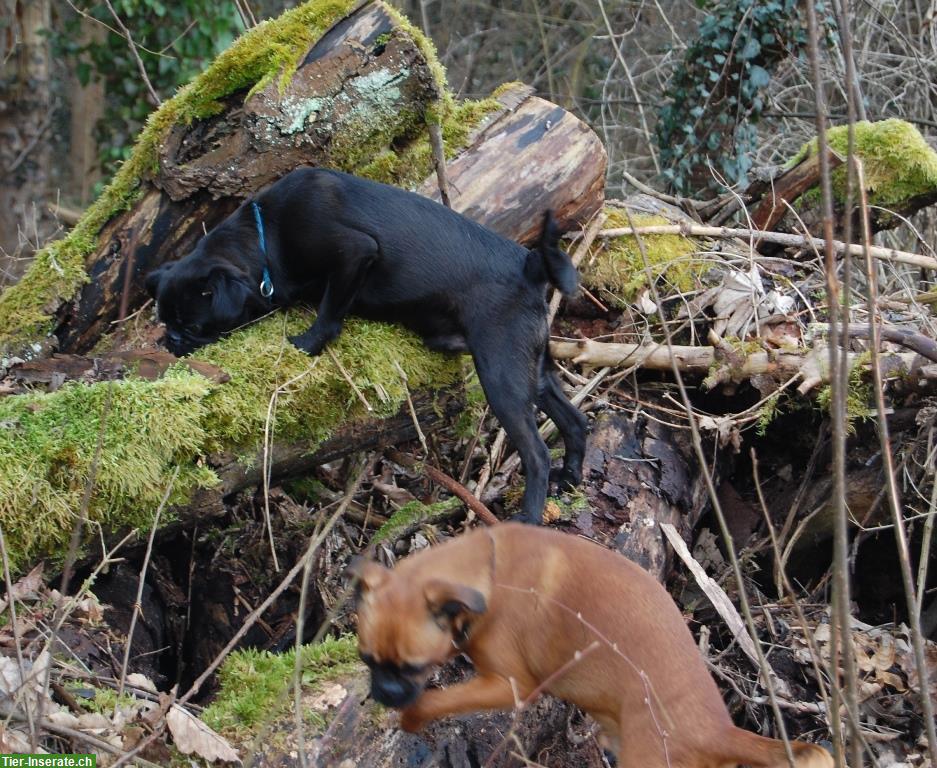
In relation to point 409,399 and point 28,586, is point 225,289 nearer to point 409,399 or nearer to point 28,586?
point 409,399

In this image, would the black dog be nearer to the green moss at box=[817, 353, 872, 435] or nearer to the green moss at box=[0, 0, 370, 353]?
the green moss at box=[0, 0, 370, 353]

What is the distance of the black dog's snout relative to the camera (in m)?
2.88

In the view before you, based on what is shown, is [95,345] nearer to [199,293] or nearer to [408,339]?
[199,293]

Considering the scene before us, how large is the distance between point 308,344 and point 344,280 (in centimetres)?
36

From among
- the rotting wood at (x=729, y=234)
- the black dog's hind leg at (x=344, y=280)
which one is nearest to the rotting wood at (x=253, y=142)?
the black dog's hind leg at (x=344, y=280)

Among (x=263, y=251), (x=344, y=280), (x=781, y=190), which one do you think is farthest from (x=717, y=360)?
(x=263, y=251)

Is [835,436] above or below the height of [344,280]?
above

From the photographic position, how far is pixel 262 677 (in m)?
3.47

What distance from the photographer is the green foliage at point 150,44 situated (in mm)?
9070

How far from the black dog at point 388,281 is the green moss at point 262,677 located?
129 cm

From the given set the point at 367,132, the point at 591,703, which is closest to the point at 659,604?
the point at 591,703

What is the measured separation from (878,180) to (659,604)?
418 cm

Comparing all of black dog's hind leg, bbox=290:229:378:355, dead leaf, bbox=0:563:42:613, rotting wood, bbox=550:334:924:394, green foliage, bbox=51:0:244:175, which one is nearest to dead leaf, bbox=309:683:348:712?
dead leaf, bbox=0:563:42:613

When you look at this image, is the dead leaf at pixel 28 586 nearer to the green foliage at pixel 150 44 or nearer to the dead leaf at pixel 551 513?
the dead leaf at pixel 551 513
